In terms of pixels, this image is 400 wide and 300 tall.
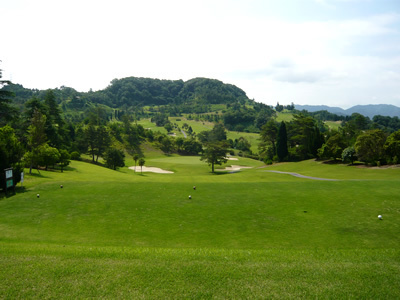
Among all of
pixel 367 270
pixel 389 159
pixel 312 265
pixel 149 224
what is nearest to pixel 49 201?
pixel 149 224

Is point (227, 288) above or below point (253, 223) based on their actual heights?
above

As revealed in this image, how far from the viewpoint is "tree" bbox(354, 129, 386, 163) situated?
1767 inches

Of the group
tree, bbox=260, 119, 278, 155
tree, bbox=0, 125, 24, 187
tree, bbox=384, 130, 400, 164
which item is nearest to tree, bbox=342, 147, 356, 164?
tree, bbox=384, 130, 400, 164

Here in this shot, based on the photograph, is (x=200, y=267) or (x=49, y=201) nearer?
(x=200, y=267)

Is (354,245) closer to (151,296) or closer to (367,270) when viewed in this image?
(367,270)

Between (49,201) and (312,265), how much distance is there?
2121 cm

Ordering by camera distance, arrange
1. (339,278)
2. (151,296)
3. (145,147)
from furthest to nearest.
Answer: (145,147)
(339,278)
(151,296)

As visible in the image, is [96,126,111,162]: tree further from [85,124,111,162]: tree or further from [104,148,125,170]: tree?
[104,148,125,170]: tree

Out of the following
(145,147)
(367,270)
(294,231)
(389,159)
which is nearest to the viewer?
(367,270)

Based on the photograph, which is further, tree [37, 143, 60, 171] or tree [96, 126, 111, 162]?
tree [96, 126, 111, 162]

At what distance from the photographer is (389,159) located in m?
43.4

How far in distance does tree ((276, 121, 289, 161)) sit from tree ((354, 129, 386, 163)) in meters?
22.7

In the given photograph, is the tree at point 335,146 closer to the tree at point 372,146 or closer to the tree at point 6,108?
the tree at point 372,146

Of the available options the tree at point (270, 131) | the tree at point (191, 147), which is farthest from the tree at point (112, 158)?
the tree at point (191, 147)
